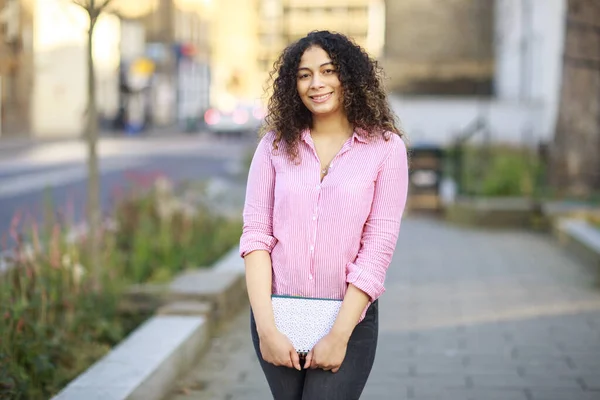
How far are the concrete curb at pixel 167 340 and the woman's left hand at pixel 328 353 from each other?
66.6 inches

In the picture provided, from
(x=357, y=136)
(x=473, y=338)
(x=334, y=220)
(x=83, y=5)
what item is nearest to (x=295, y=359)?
(x=334, y=220)

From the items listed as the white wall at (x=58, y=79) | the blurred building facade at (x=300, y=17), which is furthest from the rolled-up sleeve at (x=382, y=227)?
the blurred building facade at (x=300, y=17)

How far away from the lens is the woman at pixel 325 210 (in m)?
3.08

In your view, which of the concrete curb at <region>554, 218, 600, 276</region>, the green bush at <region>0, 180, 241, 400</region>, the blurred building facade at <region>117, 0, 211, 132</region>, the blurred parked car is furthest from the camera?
the blurred building facade at <region>117, 0, 211, 132</region>

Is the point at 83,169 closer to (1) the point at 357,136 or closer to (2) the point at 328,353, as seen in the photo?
(1) the point at 357,136

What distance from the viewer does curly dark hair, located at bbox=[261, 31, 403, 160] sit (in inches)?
128

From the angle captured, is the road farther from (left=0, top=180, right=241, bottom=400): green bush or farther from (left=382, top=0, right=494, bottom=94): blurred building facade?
(left=382, top=0, right=494, bottom=94): blurred building facade

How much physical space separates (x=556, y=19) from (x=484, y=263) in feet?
37.6

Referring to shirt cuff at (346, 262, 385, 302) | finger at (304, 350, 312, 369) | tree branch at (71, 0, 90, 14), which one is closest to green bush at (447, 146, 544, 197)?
tree branch at (71, 0, 90, 14)

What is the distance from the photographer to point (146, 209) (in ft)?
33.5

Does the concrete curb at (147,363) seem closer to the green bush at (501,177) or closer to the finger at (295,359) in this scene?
the finger at (295,359)

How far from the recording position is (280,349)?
3.03m

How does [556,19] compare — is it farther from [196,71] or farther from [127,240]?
[196,71]

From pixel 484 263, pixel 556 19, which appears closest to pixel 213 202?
pixel 484 263
